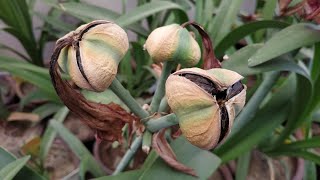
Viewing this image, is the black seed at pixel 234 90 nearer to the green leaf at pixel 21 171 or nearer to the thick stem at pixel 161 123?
the thick stem at pixel 161 123

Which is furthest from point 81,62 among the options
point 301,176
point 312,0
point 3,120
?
point 3,120

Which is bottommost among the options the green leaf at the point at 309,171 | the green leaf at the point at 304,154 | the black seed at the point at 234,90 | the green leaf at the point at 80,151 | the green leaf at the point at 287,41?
the green leaf at the point at 309,171

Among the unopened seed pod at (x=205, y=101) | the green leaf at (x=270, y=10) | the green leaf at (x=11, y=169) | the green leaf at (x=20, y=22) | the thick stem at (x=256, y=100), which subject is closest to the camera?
the unopened seed pod at (x=205, y=101)

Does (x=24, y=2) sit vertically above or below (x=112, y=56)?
below

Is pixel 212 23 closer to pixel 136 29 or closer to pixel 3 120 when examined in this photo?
pixel 136 29

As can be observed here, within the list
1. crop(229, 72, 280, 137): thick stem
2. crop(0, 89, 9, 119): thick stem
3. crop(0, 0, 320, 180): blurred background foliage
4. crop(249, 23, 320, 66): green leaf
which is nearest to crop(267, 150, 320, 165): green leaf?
crop(0, 0, 320, 180): blurred background foliage

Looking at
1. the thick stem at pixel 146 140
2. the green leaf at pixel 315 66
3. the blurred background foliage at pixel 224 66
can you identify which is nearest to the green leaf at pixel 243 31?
the blurred background foliage at pixel 224 66

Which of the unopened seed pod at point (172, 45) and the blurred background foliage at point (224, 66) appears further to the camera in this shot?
the blurred background foliage at point (224, 66)

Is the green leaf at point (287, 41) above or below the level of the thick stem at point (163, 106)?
above
